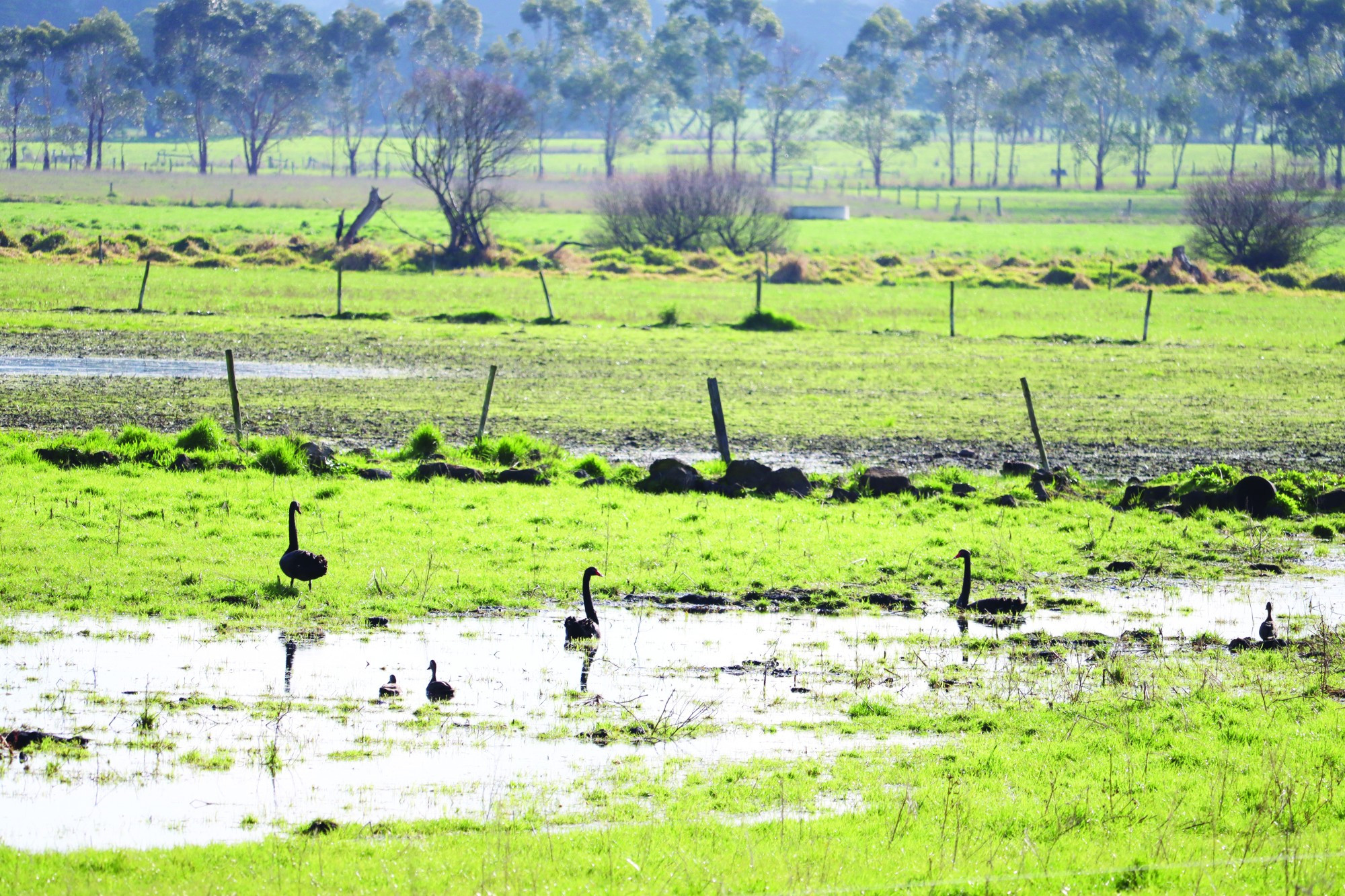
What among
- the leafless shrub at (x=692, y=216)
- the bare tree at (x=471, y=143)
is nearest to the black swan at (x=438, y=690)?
the bare tree at (x=471, y=143)

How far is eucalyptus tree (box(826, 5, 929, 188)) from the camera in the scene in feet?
527

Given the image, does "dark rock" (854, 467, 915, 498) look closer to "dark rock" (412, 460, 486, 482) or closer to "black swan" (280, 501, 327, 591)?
"dark rock" (412, 460, 486, 482)

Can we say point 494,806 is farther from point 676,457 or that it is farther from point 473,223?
point 473,223

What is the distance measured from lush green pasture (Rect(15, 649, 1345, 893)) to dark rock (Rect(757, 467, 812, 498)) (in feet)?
27.1

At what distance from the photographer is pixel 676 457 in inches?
843

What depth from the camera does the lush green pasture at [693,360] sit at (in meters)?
24.2

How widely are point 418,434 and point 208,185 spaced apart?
102449mm

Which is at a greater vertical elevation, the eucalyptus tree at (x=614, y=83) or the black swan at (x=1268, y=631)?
the eucalyptus tree at (x=614, y=83)

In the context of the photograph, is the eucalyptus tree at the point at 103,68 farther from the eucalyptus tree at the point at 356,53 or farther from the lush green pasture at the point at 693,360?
the lush green pasture at the point at 693,360

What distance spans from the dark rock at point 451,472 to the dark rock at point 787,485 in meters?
3.57

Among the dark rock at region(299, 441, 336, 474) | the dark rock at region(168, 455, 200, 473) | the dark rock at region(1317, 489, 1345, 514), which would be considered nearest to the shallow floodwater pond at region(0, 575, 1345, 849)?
the dark rock at region(1317, 489, 1345, 514)

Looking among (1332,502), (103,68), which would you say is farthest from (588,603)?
(103,68)

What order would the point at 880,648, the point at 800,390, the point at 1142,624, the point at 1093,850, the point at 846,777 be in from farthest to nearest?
1. the point at 800,390
2. the point at 1142,624
3. the point at 880,648
4. the point at 846,777
5. the point at 1093,850

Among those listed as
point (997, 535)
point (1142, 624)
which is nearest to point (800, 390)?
point (997, 535)
